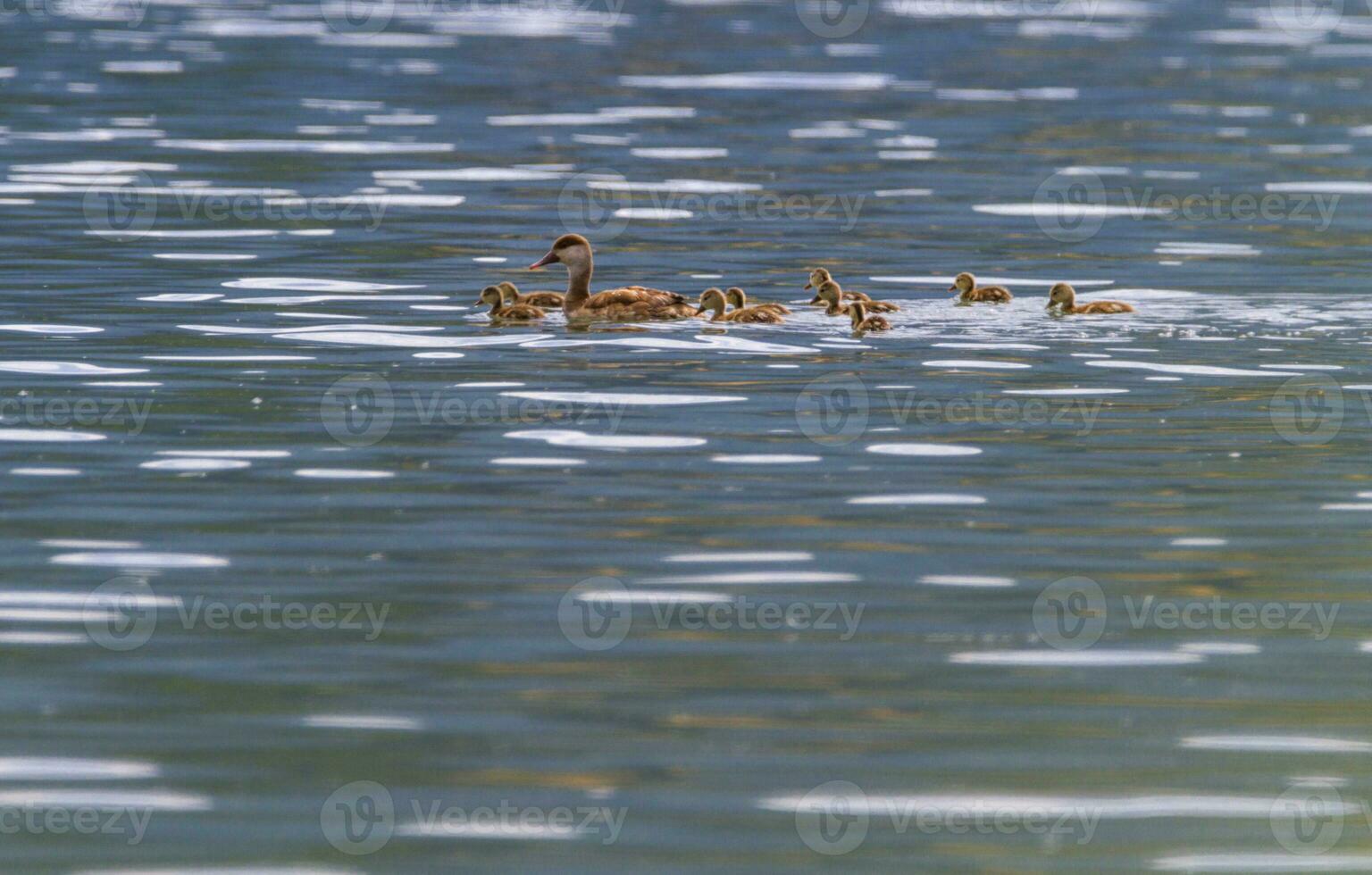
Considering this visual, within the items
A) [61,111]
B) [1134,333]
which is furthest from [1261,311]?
[61,111]

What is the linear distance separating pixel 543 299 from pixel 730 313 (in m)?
2.04

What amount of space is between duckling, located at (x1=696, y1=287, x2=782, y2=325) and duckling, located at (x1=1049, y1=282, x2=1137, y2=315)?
2320mm

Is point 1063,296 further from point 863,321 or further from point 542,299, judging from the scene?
point 542,299

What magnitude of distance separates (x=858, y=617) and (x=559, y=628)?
132cm

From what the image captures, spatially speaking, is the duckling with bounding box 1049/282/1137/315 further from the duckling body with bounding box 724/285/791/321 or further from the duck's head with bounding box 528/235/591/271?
the duck's head with bounding box 528/235/591/271

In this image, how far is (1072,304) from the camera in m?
18.8

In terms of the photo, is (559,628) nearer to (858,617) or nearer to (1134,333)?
(858,617)

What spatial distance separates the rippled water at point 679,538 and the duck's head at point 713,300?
24cm

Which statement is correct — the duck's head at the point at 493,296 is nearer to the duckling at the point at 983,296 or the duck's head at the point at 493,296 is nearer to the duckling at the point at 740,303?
the duckling at the point at 740,303

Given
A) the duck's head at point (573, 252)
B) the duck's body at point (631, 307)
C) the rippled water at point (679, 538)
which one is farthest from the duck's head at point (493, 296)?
the duck's head at point (573, 252)

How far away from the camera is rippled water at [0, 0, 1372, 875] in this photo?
Answer: 8031mm

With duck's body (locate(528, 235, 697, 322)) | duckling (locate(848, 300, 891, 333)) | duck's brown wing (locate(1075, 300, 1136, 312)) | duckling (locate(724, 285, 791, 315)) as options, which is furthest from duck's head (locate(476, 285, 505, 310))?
duck's brown wing (locate(1075, 300, 1136, 312))

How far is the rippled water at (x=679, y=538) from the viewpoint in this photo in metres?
8.03

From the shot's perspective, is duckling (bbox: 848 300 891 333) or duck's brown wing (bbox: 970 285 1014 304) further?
duck's brown wing (bbox: 970 285 1014 304)
